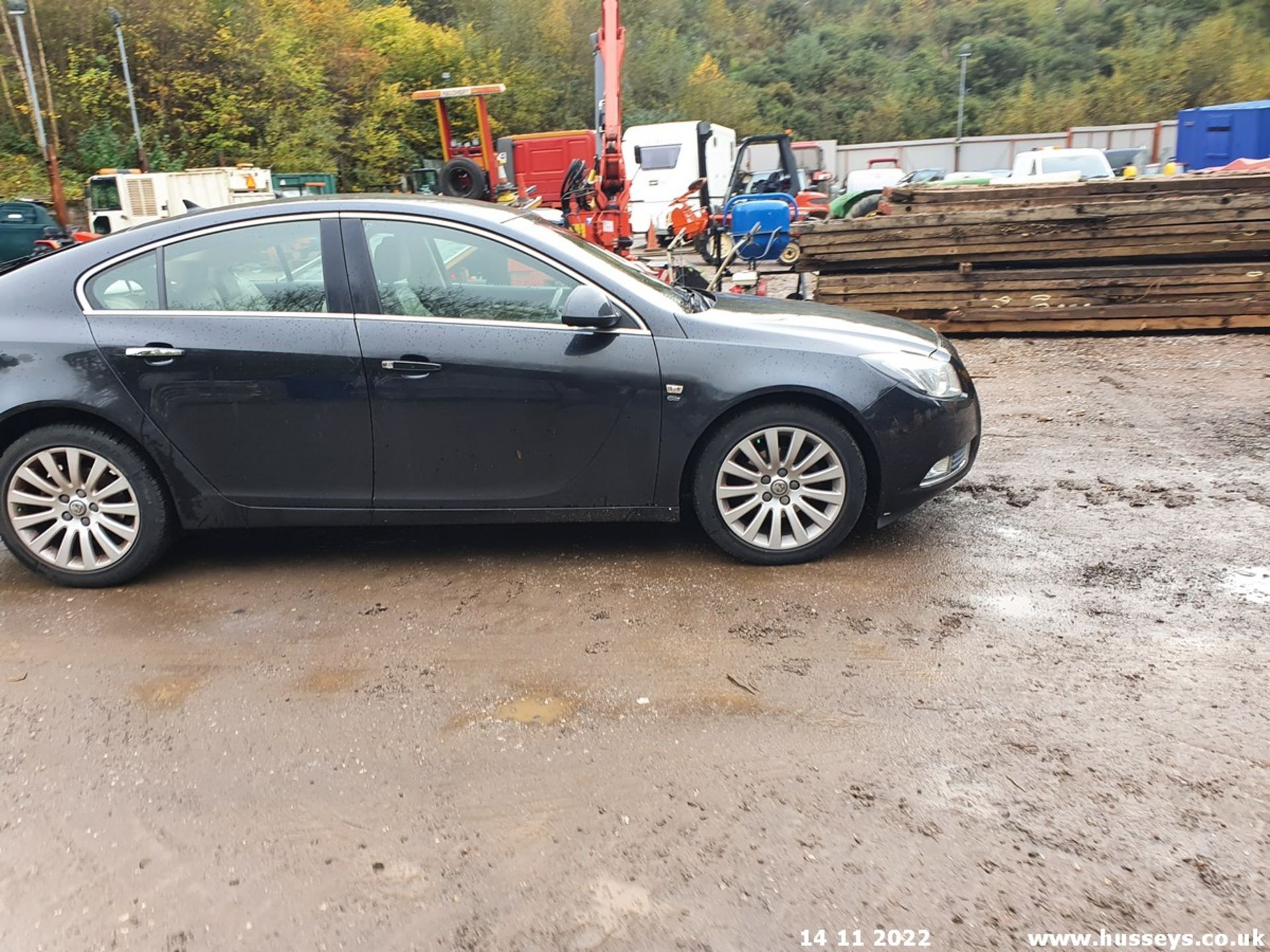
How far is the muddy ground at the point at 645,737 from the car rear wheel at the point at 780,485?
0.17 m

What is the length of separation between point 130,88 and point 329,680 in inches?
1200

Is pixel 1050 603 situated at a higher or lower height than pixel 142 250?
lower

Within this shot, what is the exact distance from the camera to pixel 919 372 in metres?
4.57

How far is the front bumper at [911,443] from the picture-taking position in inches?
176

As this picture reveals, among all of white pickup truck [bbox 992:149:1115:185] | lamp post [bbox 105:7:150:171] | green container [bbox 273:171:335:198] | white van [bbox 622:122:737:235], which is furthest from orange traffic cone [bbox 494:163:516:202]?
lamp post [bbox 105:7:150:171]

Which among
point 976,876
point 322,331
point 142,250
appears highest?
point 142,250

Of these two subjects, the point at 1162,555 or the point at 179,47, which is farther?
the point at 179,47

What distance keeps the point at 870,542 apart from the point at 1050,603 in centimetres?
93

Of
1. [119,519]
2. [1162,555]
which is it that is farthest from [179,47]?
[1162,555]

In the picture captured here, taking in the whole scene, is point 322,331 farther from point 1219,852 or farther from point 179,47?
point 179,47

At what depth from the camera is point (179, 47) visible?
3206cm

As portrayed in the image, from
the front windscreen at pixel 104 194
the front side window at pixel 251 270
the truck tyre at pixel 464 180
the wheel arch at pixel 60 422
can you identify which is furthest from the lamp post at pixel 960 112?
the wheel arch at pixel 60 422

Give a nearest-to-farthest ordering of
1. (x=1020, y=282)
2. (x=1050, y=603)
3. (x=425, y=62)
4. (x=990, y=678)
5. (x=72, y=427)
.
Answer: (x=990, y=678) < (x=1050, y=603) < (x=72, y=427) < (x=1020, y=282) < (x=425, y=62)

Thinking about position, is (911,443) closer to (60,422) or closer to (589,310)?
(589,310)
